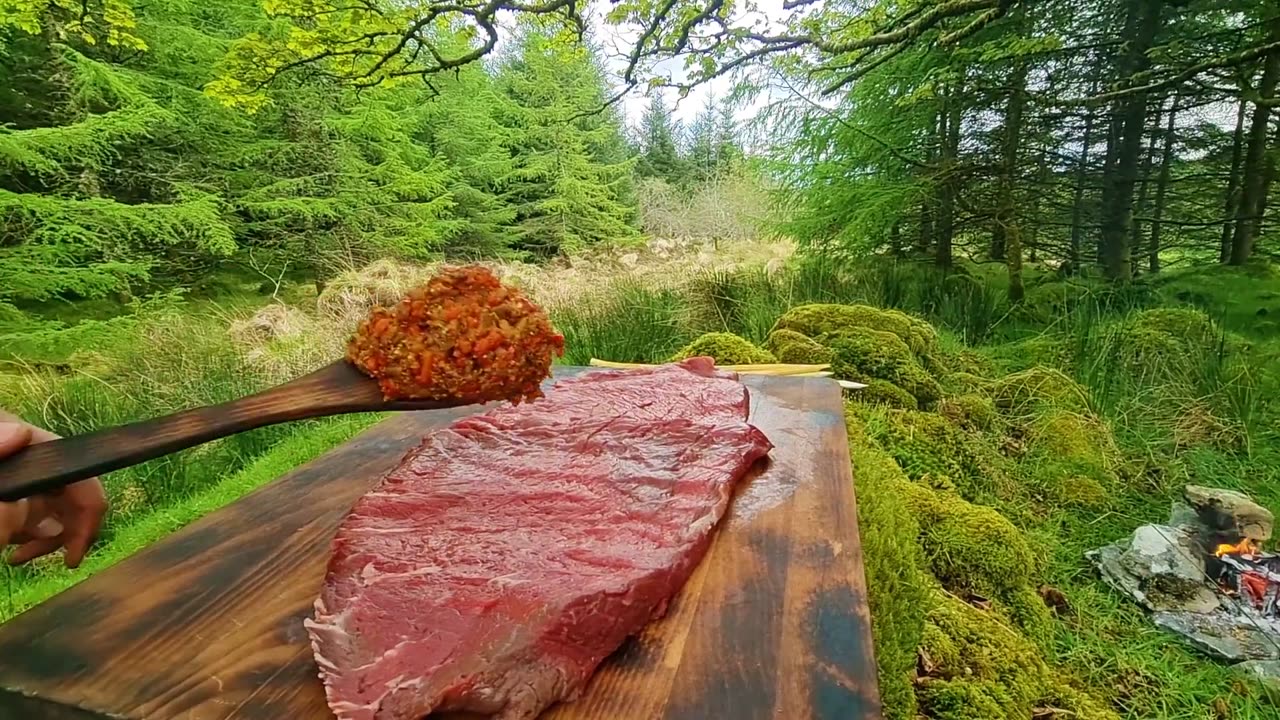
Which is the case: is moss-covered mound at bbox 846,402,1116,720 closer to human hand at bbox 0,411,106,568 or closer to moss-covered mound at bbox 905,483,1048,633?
moss-covered mound at bbox 905,483,1048,633

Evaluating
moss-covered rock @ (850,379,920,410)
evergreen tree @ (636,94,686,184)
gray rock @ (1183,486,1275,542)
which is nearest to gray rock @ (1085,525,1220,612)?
gray rock @ (1183,486,1275,542)

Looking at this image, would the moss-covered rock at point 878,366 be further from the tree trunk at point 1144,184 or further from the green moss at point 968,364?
the tree trunk at point 1144,184

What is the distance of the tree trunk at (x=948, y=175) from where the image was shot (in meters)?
5.73

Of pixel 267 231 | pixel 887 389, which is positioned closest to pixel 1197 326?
pixel 887 389

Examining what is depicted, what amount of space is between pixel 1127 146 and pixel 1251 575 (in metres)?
4.23

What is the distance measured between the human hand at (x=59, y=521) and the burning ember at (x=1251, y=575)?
3657 millimetres

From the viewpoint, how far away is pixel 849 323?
3.73m

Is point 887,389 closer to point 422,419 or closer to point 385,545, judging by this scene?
point 422,419

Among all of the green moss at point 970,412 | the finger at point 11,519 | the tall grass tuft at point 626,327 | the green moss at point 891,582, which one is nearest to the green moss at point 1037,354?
the green moss at point 970,412

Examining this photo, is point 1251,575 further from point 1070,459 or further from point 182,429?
point 182,429

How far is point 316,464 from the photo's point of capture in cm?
163

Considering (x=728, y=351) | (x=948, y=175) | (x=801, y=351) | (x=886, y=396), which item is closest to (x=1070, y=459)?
(x=886, y=396)

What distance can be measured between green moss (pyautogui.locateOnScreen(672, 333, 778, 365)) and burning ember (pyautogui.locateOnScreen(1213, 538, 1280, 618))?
1981mm

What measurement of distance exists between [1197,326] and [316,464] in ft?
17.7
